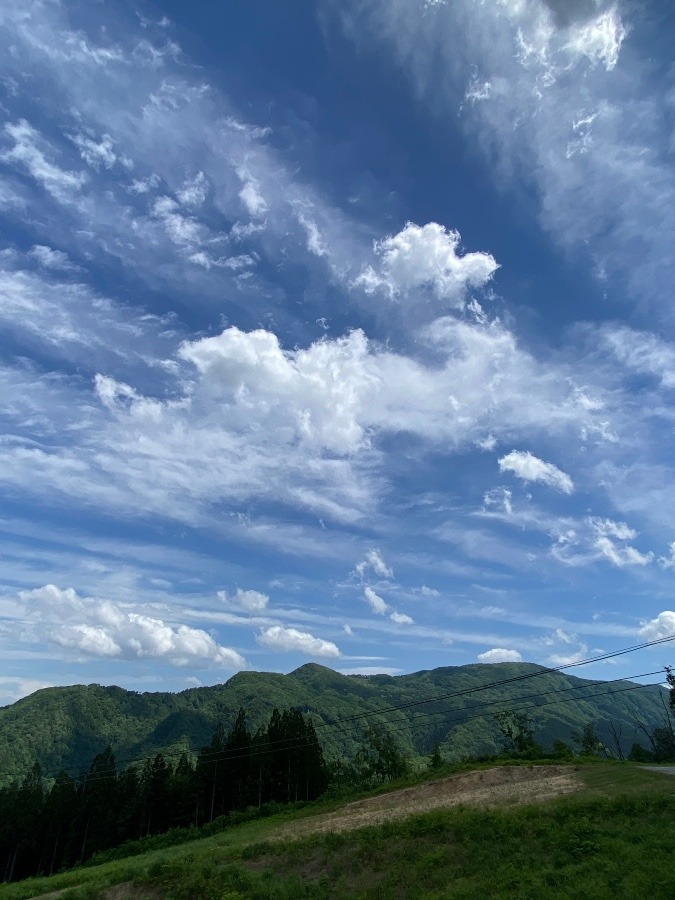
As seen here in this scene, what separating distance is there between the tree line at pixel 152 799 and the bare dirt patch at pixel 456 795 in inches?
1925

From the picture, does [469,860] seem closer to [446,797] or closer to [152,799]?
[446,797]

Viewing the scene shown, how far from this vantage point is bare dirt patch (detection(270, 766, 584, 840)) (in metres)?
34.4

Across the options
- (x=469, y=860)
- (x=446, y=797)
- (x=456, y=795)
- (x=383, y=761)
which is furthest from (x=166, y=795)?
(x=469, y=860)

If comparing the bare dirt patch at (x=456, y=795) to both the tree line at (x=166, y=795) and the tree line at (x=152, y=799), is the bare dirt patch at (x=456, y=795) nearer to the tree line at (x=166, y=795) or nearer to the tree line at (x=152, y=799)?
the tree line at (x=166, y=795)

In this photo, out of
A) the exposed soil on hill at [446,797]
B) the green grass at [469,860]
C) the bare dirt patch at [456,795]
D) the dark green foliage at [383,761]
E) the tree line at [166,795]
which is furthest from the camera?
the dark green foliage at [383,761]

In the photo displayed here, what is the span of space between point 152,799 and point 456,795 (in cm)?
7130

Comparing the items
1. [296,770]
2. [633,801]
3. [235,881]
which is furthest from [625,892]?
[296,770]

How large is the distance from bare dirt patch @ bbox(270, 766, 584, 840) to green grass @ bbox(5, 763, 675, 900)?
3.29 m

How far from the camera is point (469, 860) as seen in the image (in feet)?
77.7

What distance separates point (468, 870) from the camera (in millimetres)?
22656

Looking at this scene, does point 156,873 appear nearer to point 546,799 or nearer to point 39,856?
point 546,799

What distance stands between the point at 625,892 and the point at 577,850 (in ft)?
17.1

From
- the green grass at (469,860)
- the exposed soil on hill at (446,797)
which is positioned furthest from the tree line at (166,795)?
the green grass at (469,860)

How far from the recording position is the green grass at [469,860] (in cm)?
1953
